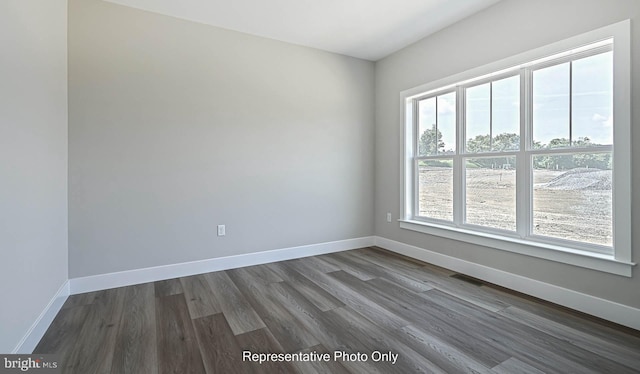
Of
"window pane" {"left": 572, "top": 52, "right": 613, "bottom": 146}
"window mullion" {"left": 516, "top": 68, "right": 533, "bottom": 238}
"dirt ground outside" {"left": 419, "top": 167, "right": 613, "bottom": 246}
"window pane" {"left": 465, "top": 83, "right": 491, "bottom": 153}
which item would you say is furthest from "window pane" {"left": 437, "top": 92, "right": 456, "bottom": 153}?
"window pane" {"left": 572, "top": 52, "right": 613, "bottom": 146}

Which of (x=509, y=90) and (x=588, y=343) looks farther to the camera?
(x=509, y=90)

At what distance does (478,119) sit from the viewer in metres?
3.10

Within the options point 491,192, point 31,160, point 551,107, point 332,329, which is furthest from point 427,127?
point 31,160

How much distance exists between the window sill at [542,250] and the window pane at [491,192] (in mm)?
163

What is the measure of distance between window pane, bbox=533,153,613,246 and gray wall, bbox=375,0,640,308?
0.22 metres

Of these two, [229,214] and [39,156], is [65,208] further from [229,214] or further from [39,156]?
[229,214]

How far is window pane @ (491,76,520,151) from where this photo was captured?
2736 millimetres

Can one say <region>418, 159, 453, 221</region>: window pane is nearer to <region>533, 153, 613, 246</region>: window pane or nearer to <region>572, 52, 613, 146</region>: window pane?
<region>533, 153, 613, 246</region>: window pane

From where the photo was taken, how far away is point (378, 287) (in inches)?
108

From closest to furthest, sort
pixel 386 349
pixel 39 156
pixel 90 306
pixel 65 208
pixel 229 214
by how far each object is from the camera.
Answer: pixel 386 349
pixel 39 156
pixel 90 306
pixel 65 208
pixel 229 214

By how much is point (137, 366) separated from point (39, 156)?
154 centimetres

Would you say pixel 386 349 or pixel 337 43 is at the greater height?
pixel 337 43

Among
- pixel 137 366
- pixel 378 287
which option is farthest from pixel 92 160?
pixel 378 287

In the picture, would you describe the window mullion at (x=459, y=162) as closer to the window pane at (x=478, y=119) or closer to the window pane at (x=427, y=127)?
the window pane at (x=478, y=119)
